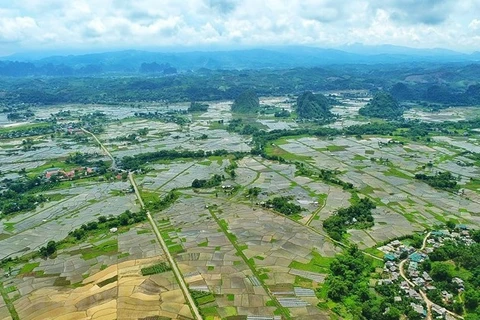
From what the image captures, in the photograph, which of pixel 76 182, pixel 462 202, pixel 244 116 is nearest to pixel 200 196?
pixel 76 182

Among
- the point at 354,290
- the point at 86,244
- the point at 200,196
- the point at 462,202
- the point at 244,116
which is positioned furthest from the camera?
the point at 244,116

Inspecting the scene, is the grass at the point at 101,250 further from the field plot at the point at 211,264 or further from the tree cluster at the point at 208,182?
the tree cluster at the point at 208,182

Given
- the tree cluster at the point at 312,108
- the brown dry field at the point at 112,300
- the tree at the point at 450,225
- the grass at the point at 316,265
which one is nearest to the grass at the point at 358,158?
the tree at the point at 450,225

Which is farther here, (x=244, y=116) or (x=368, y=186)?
(x=244, y=116)

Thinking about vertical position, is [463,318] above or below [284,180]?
above

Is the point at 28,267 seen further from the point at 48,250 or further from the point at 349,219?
the point at 349,219

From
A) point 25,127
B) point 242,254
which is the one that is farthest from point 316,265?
point 25,127

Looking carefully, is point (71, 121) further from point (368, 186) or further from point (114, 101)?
point (368, 186)
